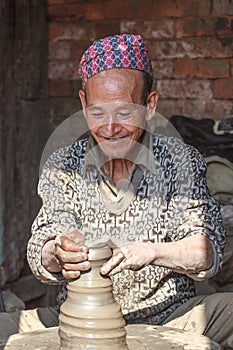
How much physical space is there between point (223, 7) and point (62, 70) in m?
1.21

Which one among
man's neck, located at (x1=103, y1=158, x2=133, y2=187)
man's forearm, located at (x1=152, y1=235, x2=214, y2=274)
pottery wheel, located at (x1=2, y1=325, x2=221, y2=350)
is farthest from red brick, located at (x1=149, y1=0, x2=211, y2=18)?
pottery wheel, located at (x1=2, y1=325, x2=221, y2=350)

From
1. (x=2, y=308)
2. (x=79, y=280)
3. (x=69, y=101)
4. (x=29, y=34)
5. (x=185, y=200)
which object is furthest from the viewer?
(x=69, y=101)

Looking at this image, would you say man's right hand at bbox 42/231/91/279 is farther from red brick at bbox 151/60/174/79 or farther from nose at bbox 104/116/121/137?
red brick at bbox 151/60/174/79

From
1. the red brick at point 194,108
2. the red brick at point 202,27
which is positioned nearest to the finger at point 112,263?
the red brick at point 194,108

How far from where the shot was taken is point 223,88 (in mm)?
5781

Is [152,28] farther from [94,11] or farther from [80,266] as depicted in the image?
[80,266]

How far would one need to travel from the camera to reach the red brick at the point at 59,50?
241 inches

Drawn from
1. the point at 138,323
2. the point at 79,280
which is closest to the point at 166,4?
the point at 138,323

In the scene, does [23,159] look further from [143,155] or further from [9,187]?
[143,155]

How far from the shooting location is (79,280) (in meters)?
3.25

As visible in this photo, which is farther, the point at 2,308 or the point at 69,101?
the point at 69,101

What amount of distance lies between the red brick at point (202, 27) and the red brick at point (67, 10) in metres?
0.71

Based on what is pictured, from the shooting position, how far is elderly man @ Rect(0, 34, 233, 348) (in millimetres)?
3723

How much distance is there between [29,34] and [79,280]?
285 cm
